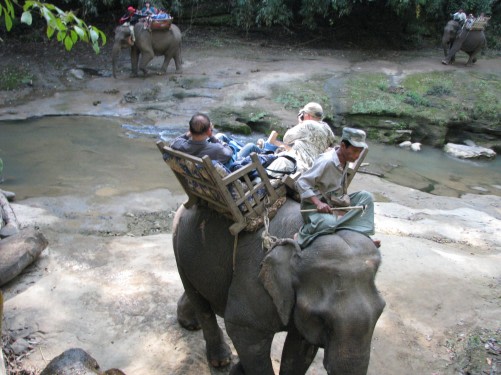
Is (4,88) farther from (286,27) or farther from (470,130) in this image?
(470,130)

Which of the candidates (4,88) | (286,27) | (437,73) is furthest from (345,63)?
(4,88)

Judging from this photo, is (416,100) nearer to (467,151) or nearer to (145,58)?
(467,151)

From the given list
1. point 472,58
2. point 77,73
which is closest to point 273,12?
point 472,58

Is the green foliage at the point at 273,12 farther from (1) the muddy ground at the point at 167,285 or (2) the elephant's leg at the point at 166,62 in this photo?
(1) the muddy ground at the point at 167,285

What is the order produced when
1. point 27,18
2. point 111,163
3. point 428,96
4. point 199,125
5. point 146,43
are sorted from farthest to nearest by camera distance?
point 428,96 → point 146,43 → point 111,163 → point 199,125 → point 27,18

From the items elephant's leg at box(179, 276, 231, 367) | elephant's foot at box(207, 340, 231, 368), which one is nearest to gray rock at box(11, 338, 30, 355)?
elephant's leg at box(179, 276, 231, 367)

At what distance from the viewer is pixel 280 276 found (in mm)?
3346

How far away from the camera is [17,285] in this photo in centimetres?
552

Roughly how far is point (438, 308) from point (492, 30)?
1901 centimetres

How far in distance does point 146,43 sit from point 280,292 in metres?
12.5

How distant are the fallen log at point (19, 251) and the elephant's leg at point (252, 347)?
287cm

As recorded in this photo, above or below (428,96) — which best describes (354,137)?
above

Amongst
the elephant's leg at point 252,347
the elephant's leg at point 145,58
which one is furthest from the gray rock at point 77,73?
the elephant's leg at point 252,347

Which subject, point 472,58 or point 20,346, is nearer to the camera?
point 20,346
